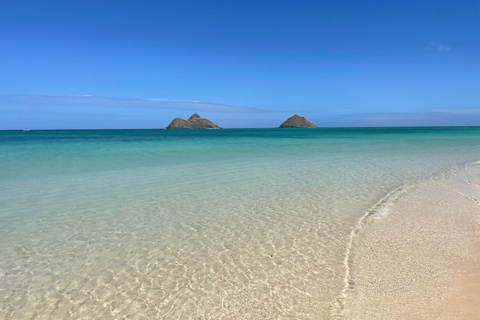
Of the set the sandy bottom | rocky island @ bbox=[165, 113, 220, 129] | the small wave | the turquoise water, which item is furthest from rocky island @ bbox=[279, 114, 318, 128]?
the sandy bottom

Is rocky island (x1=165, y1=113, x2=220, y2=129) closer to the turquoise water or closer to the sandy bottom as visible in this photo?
the turquoise water

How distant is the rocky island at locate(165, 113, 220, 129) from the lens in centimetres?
17150

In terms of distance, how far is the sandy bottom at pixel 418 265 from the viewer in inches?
121

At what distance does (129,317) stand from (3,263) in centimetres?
236

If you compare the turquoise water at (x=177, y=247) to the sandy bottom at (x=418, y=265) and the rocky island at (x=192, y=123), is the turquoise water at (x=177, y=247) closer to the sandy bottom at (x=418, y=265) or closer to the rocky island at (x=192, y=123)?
the sandy bottom at (x=418, y=265)

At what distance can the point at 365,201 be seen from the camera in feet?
23.8

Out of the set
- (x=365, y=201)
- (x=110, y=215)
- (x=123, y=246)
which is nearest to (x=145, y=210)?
(x=110, y=215)

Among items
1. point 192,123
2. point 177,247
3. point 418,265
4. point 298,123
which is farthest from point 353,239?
point 298,123

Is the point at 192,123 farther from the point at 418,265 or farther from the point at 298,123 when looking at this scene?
the point at 418,265

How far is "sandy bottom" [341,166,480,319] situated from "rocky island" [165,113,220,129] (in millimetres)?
169565

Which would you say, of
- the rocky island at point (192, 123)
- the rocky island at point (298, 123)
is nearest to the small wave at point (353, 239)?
the rocky island at point (192, 123)

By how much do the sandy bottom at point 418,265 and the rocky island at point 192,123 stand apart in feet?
556

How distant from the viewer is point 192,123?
569 ft

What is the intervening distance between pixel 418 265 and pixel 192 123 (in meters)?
173
